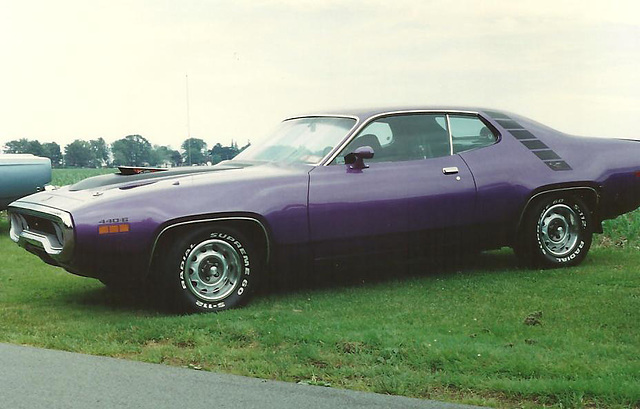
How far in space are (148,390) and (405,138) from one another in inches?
158

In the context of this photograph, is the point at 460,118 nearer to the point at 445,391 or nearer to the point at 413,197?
the point at 413,197

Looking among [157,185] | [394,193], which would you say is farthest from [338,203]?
[157,185]

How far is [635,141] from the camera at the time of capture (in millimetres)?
9266

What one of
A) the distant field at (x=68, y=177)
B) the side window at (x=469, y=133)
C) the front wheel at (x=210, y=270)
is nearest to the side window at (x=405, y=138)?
the side window at (x=469, y=133)

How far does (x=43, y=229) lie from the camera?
283 inches

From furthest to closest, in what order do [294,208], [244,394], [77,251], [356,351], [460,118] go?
[460,118] < [294,208] < [77,251] < [356,351] < [244,394]

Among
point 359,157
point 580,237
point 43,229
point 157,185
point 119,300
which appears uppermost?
point 359,157

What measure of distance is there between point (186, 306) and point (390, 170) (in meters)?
2.20

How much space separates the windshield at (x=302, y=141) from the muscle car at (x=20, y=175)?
21.2 ft

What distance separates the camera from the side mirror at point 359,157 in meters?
7.39

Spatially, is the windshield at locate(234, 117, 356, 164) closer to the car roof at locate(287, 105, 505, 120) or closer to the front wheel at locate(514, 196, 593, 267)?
the car roof at locate(287, 105, 505, 120)

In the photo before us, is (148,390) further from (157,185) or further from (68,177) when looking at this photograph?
(68,177)

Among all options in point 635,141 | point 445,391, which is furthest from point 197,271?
point 635,141

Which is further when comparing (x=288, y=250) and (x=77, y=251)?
(x=288, y=250)
